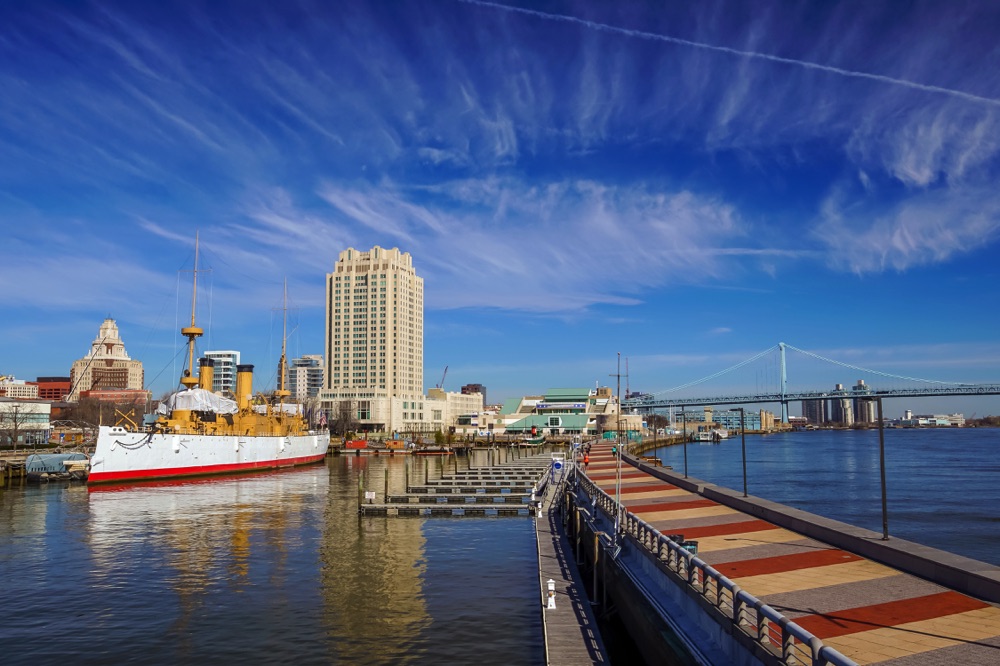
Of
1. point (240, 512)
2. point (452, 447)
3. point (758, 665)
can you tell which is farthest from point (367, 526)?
point (452, 447)

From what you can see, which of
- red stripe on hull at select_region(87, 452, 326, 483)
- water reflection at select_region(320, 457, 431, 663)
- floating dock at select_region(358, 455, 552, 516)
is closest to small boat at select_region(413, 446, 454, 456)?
red stripe on hull at select_region(87, 452, 326, 483)

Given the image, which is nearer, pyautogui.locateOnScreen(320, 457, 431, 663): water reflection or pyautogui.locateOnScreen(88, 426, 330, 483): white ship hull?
pyautogui.locateOnScreen(320, 457, 431, 663): water reflection

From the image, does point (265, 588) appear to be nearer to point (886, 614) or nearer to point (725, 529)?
point (725, 529)

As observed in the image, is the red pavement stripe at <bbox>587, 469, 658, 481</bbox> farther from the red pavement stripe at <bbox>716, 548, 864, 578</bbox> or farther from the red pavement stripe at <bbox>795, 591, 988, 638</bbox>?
the red pavement stripe at <bbox>795, 591, 988, 638</bbox>

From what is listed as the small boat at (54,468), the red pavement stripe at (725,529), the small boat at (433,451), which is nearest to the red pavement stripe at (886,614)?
the red pavement stripe at (725,529)

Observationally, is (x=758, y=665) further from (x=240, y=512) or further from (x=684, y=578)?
(x=240, y=512)

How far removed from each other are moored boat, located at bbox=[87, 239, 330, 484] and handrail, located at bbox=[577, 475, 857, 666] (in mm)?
63865

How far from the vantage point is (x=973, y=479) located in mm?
75938

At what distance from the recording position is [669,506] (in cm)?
3278

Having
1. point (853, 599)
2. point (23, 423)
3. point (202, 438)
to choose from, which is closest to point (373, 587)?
point (853, 599)

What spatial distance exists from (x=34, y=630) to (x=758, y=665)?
22048 millimetres

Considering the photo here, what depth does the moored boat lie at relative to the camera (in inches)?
2822

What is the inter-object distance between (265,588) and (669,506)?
17.6m

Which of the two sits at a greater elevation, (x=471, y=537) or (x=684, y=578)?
(x=684, y=578)
